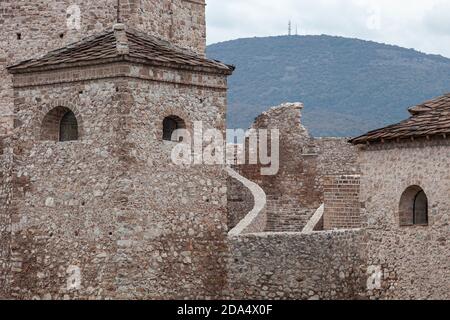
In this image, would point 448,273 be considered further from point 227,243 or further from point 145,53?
point 145,53

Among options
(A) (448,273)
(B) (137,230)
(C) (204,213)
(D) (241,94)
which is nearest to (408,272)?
(A) (448,273)

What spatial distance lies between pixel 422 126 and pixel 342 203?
4094mm

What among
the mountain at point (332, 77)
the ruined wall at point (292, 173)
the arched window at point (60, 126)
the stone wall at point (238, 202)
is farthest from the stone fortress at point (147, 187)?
the mountain at point (332, 77)

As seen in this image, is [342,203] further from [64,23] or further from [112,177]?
[64,23]

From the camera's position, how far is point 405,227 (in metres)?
21.6

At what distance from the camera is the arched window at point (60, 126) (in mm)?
20891

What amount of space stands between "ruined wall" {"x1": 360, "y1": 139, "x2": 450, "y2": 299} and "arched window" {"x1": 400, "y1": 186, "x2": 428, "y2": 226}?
0.12m

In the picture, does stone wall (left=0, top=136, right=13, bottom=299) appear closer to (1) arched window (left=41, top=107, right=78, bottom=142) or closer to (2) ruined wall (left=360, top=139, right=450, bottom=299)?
(1) arched window (left=41, top=107, right=78, bottom=142)

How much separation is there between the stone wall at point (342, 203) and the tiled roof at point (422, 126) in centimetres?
267

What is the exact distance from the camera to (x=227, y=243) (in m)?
21.3

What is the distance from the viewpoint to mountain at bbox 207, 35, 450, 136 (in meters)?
156

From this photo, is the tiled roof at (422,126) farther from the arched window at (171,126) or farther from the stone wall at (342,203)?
the arched window at (171,126)

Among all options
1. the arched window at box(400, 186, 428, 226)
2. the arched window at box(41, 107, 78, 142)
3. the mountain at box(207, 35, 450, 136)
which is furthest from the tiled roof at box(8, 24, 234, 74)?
the mountain at box(207, 35, 450, 136)

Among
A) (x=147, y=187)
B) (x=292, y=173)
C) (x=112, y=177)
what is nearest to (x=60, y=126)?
(x=112, y=177)
